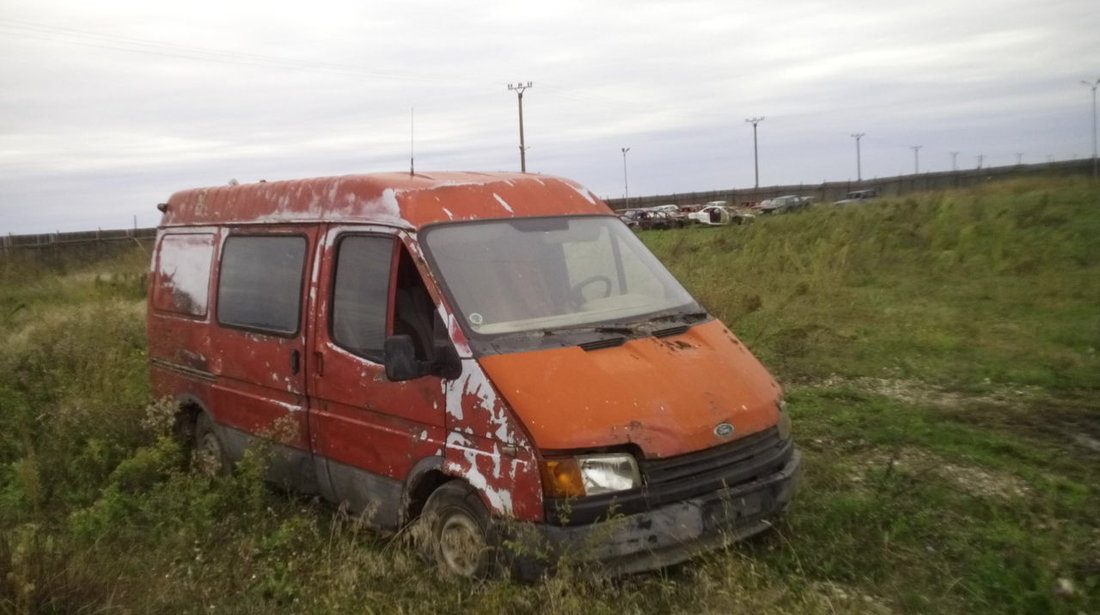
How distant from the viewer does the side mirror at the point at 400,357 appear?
429cm

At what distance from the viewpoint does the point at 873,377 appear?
9.10 metres

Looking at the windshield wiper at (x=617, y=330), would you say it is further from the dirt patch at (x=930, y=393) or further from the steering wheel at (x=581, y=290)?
the dirt patch at (x=930, y=393)

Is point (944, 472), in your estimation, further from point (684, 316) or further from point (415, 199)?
point (415, 199)

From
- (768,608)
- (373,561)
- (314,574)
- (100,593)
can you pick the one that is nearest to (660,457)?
(768,608)

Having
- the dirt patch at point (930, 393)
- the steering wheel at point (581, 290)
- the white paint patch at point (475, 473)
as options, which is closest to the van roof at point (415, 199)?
the steering wheel at point (581, 290)

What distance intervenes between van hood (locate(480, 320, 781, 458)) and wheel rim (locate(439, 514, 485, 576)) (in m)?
0.63

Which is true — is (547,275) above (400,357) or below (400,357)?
above

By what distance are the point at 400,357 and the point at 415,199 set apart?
1051 millimetres

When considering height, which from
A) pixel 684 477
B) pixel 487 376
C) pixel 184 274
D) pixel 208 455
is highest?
pixel 184 274

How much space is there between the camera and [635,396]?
4164 mm

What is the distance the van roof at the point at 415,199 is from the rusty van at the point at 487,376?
1 cm

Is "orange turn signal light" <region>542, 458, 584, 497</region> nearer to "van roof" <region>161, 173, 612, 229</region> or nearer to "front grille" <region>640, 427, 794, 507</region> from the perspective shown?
"front grille" <region>640, 427, 794, 507</region>

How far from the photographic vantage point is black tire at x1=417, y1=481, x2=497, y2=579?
13.6ft

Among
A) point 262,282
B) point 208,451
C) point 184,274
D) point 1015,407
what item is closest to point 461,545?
point 262,282
